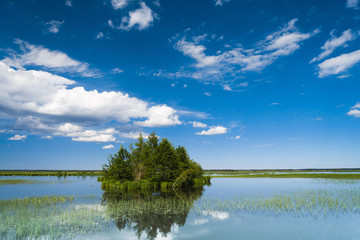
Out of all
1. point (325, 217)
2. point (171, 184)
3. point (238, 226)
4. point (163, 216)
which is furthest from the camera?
point (171, 184)

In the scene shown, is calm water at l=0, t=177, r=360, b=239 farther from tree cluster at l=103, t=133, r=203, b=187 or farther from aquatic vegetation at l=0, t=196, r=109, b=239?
tree cluster at l=103, t=133, r=203, b=187

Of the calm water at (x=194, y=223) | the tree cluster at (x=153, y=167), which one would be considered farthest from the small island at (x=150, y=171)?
the calm water at (x=194, y=223)

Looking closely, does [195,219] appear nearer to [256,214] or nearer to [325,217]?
[256,214]

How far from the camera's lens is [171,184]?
71125 mm

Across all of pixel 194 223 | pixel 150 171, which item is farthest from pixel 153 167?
pixel 194 223

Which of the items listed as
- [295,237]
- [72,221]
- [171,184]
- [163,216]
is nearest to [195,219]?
[163,216]

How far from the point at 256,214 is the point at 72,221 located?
2065 cm

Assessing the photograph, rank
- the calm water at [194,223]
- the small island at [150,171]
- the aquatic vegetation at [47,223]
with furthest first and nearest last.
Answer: the small island at [150,171]
the calm water at [194,223]
the aquatic vegetation at [47,223]

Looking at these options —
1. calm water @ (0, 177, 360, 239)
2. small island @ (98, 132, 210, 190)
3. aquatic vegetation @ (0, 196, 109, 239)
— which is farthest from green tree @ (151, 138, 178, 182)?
aquatic vegetation @ (0, 196, 109, 239)

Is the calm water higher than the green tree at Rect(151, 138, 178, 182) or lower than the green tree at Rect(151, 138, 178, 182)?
Answer: lower

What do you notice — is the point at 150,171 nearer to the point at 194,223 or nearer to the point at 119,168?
the point at 119,168

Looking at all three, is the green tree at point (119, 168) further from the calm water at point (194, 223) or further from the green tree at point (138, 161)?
the calm water at point (194, 223)

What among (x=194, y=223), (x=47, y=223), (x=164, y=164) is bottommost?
(x=194, y=223)

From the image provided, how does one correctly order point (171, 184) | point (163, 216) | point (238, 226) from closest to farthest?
point (238, 226) < point (163, 216) < point (171, 184)
